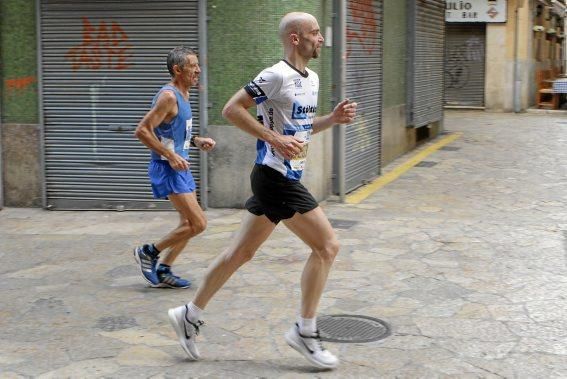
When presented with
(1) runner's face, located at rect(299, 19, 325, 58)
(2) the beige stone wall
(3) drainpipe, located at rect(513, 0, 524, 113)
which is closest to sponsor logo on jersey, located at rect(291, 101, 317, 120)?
(1) runner's face, located at rect(299, 19, 325, 58)

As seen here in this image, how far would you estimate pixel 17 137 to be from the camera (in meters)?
9.17

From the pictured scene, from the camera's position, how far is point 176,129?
5840mm

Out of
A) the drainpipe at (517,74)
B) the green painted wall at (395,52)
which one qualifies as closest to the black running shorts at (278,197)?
the green painted wall at (395,52)

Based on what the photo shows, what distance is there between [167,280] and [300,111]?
2172 mm

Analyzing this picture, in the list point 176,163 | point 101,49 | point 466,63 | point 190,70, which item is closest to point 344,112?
point 176,163

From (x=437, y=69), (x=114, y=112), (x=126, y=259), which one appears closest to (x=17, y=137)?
(x=114, y=112)

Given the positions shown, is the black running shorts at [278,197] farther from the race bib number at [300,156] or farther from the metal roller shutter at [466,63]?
the metal roller shutter at [466,63]

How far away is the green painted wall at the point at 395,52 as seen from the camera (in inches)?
475

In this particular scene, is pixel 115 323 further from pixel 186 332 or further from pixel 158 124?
pixel 158 124

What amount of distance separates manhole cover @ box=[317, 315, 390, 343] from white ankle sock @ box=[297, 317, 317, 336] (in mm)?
495

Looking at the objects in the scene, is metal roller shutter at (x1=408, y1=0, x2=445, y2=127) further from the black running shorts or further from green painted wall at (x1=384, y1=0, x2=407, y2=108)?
the black running shorts

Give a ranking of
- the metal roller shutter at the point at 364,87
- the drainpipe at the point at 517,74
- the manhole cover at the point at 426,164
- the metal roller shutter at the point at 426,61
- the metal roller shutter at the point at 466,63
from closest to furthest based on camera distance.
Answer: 1. the metal roller shutter at the point at 364,87
2. the manhole cover at the point at 426,164
3. the metal roller shutter at the point at 426,61
4. the drainpipe at the point at 517,74
5. the metal roller shutter at the point at 466,63

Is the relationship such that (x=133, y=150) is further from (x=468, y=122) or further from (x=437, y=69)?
(x=468, y=122)

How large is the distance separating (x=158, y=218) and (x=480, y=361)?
4893 millimetres
